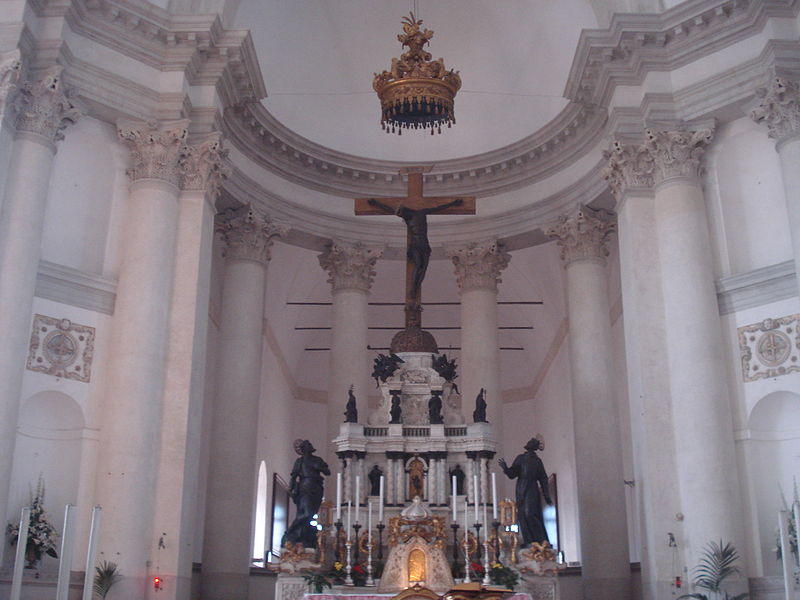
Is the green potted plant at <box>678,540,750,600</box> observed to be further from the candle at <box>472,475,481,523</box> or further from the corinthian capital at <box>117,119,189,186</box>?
the corinthian capital at <box>117,119,189,186</box>

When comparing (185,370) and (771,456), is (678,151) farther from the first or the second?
(185,370)

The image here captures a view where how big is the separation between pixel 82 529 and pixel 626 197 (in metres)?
10.1

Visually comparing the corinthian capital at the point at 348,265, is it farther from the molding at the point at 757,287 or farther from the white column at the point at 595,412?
the molding at the point at 757,287

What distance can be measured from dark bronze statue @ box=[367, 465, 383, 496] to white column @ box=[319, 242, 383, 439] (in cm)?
536

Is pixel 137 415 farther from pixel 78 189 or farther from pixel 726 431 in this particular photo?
pixel 726 431

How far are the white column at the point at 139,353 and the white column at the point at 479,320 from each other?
7781mm

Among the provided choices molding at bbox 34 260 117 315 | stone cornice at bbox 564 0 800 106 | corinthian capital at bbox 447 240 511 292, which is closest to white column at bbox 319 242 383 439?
corinthian capital at bbox 447 240 511 292

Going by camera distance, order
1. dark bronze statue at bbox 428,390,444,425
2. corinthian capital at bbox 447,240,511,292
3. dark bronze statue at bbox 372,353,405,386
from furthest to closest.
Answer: corinthian capital at bbox 447,240,511,292 → dark bronze statue at bbox 372,353,405,386 → dark bronze statue at bbox 428,390,444,425

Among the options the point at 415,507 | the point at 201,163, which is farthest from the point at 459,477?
the point at 201,163

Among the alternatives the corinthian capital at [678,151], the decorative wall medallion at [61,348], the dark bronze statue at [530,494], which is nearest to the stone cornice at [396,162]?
the corinthian capital at [678,151]

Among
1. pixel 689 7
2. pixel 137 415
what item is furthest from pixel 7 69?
pixel 689 7

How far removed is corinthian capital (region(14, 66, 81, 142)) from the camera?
44.0 ft

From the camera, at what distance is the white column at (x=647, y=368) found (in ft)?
44.5

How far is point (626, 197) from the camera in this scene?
15352 mm
